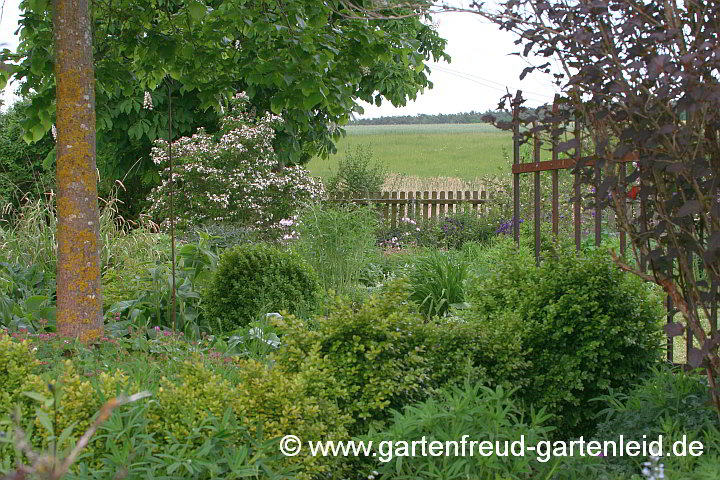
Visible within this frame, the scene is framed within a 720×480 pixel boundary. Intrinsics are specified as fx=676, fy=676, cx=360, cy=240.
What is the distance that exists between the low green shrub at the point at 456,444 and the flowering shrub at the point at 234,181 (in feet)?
28.6

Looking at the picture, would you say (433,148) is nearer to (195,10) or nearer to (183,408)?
(195,10)

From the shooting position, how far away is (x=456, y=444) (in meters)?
2.45

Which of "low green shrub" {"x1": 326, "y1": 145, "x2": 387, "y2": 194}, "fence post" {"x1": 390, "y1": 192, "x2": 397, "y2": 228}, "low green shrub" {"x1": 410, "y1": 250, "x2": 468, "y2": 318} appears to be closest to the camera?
"low green shrub" {"x1": 410, "y1": 250, "x2": 468, "y2": 318}

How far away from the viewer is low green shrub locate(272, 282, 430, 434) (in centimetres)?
280

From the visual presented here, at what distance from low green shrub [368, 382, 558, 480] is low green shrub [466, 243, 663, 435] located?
2.04 ft

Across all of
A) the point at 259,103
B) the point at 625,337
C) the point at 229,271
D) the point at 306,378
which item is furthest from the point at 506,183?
the point at 306,378

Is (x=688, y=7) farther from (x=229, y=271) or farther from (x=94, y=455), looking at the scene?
(x=229, y=271)

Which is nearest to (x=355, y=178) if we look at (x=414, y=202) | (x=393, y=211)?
(x=393, y=211)

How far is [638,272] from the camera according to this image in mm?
2691

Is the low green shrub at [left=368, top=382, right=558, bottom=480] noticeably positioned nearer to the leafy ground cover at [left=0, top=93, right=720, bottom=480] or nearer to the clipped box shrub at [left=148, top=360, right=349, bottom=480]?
the leafy ground cover at [left=0, top=93, right=720, bottom=480]

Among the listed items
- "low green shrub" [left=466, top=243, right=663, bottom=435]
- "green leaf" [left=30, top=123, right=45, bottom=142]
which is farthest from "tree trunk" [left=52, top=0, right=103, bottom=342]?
"low green shrub" [left=466, top=243, right=663, bottom=435]

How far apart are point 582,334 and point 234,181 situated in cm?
867

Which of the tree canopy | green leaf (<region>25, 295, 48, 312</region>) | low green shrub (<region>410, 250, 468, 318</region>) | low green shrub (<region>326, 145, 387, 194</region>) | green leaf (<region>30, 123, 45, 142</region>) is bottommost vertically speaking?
low green shrub (<region>410, 250, 468, 318</region>)

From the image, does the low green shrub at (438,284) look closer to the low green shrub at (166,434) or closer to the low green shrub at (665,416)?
the low green shrub at (665,416)
